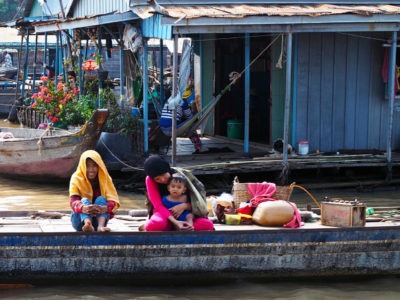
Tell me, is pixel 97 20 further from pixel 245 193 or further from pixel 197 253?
pixel 197 253

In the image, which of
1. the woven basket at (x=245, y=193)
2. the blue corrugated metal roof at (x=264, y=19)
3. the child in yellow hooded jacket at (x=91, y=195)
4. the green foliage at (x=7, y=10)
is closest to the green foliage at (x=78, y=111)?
the blue corrugated metal roof at (x=264, y=19)

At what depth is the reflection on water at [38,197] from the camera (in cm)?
1182

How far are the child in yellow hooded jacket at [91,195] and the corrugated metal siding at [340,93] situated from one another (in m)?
6.66

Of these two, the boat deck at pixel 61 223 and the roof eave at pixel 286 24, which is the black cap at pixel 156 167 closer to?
the boat deck at pixel 61 223

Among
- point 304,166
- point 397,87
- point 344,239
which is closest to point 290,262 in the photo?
point 344,239

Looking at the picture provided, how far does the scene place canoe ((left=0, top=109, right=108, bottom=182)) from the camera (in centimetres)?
1248

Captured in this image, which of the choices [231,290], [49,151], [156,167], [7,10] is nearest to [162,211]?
[156,167]

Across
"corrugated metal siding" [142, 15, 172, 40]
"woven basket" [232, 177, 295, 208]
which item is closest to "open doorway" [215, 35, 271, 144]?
"corrugated metal siding" [142, 15, 172, 40]

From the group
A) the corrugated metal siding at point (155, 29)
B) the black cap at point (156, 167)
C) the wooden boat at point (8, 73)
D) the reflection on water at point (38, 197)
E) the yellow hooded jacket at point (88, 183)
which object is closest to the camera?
the black cap at point (156, 167)

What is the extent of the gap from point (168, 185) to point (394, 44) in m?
6.40

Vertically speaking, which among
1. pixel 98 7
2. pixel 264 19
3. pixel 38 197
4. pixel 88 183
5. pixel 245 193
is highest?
pixel 98 7

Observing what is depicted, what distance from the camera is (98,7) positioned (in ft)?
55.2

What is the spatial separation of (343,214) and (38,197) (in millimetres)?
6062

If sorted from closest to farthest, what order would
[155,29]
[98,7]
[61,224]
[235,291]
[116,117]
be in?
[235,291] → [61,224] → [155,29] → [116,117] → [98,7]
